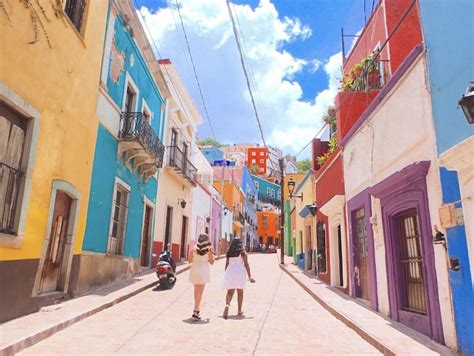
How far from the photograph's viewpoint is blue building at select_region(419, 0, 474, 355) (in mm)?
4344

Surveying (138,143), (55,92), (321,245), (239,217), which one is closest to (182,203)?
(321,245)

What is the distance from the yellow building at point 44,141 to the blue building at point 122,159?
25.3 inches

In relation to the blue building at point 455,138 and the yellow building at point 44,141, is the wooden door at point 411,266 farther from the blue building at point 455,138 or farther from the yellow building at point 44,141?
the yellow building at point 44,141

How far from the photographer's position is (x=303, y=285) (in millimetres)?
11555

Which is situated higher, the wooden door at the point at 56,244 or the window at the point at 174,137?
the window at the point at 174,137

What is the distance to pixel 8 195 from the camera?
5.57 meters

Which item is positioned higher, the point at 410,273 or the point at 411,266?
the point at 411,266

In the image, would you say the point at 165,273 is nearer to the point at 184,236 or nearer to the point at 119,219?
the point at 119,219

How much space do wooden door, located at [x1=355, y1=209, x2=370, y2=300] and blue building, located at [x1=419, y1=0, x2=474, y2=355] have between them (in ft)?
13.2

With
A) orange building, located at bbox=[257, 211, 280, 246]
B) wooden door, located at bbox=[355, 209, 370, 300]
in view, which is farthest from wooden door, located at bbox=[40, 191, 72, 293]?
orange building, located at bbox=[257, 211, 280, 246]

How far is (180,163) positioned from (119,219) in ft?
19.6

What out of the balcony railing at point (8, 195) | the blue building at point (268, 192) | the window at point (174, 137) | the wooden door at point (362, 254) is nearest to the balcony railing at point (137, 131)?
the window at point (174, 137)

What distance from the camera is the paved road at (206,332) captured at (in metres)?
4.59

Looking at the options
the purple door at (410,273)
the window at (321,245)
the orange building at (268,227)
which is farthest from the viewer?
the orange building at (268,227)
